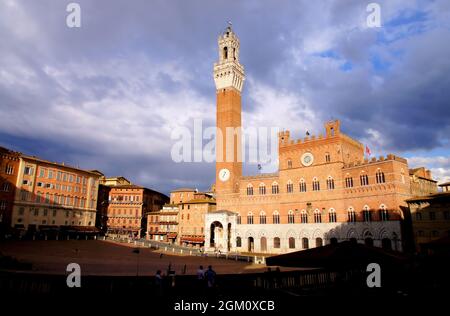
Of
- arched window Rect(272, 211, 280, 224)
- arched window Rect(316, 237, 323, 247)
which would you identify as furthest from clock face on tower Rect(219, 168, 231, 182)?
arched window Rect(316, 237, 323, 247)

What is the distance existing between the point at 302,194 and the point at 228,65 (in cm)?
3177

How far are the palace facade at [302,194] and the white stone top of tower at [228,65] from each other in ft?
0.69

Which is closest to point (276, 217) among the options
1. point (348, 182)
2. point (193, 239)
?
point (348, 182)

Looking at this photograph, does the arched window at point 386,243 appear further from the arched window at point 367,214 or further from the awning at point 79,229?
the awning at point 79,229

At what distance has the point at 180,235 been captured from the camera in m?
70.8

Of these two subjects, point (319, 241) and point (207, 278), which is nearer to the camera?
point (207, 278)

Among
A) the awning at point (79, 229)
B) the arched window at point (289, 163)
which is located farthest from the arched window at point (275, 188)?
the awning at point (79, 229)

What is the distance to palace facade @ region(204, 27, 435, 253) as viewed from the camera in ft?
147

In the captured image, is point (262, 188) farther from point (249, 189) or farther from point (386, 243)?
point (386, 243)

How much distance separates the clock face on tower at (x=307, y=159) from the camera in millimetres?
54000

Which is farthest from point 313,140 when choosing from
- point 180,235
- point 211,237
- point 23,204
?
point 23,204

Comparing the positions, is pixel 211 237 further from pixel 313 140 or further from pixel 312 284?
pixel 312 284

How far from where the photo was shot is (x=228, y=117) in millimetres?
65500

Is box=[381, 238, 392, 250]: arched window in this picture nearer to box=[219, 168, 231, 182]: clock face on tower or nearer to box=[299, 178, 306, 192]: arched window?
box=[299, 178, 306, 192]: arched window
